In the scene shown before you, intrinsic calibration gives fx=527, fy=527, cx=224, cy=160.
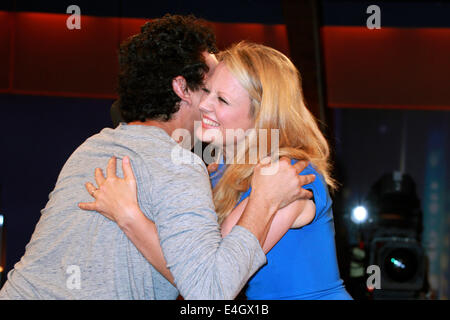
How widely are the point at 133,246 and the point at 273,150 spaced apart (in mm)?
548

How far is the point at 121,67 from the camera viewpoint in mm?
1607

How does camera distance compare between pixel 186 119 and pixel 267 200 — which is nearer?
pixel 267 200

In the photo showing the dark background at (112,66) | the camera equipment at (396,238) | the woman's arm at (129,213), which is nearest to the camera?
the woman's arm at (129,213)

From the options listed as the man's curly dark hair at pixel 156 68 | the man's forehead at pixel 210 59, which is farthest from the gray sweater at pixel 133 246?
the man's forehead at pixel 210 59

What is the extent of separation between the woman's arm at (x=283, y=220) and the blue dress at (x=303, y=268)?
6 centimetres

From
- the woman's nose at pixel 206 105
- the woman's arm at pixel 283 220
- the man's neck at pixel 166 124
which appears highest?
the woman's nose at pixel 206 105

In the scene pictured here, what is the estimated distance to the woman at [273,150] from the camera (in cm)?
154

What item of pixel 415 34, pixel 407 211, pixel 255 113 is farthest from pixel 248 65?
pixel 415 34

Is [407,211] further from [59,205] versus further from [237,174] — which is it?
[59,205]

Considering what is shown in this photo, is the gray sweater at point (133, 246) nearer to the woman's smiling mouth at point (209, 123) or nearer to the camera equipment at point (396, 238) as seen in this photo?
the woman's smiling mouth at point (209, 123)

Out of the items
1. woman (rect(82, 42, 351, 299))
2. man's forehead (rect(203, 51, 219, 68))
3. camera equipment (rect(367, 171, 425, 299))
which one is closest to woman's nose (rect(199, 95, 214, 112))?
woman (rect(82, 42, 351, 299))

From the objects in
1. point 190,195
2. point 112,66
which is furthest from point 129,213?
point 112,66

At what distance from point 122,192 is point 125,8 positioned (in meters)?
4.60

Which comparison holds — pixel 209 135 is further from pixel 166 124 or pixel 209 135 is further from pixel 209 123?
pixel 166 124
